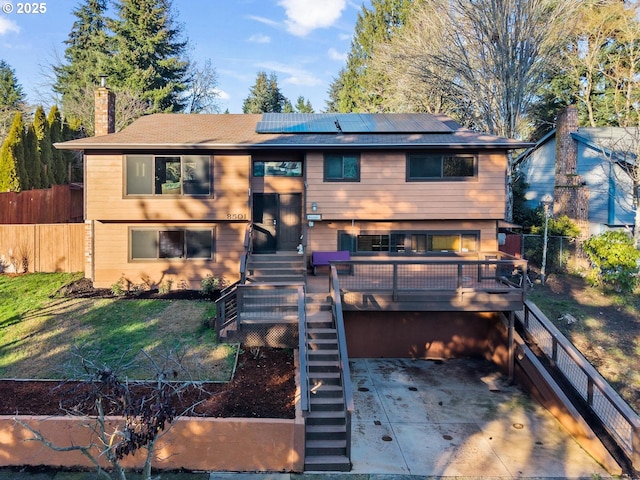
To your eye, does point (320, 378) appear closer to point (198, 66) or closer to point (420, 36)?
point (420, 36)

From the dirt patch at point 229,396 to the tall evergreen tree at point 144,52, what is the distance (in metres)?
26.9

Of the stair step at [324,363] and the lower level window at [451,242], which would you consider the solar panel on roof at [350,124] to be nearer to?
the lower level window at [451,242]

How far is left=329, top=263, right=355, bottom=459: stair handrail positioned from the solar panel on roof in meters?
5.75

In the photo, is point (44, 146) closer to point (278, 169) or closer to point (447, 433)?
point (278, 169)

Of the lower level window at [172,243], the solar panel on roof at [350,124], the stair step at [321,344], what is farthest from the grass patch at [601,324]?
the lower level window at [172,243]

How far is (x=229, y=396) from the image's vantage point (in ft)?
26.3

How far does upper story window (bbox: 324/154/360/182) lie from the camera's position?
13.3m

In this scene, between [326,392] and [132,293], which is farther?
[132,293]

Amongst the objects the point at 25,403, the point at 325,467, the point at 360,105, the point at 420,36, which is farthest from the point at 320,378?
the point at 360,105

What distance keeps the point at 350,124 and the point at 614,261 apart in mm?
9434

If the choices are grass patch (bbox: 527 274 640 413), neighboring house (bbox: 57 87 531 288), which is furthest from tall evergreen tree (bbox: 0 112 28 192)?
grass patch (bbox: 527 274 640 413)

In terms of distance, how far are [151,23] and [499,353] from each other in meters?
32.2

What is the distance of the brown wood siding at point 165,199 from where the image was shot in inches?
518

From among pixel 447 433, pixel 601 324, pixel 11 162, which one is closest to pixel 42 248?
pixel 11 162
